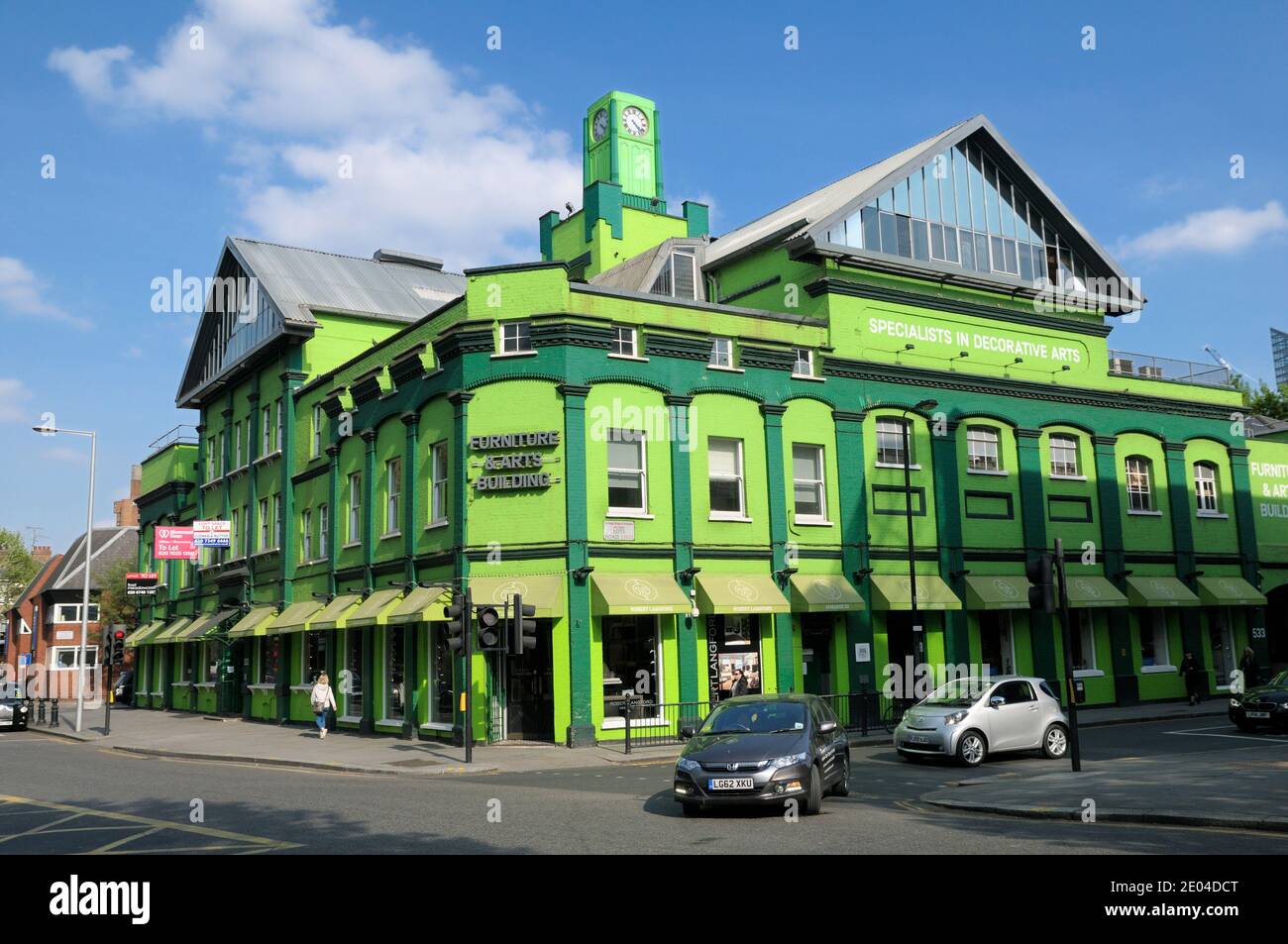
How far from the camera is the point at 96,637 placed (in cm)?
6644

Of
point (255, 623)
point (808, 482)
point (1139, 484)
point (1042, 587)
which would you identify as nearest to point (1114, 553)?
point (1139, 484)

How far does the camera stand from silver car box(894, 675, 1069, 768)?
65.7ft

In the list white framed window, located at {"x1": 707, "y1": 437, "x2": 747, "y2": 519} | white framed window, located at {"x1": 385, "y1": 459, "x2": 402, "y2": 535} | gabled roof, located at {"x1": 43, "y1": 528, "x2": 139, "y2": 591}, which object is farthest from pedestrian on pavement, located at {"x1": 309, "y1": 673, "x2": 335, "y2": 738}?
gabled roof, located at {"x1": 43, "y1": 528, "x2": 139, "y2": 591}

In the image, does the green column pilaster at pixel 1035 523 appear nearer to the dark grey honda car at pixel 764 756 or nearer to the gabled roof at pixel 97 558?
the dark grey honda car at pixel 764 756

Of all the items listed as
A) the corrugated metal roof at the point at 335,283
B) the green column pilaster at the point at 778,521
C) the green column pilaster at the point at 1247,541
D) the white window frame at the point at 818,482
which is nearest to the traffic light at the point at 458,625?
the green column pilaster at the point at 778,521

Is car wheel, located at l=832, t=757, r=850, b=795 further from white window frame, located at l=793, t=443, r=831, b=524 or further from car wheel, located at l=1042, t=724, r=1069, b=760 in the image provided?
white window frame, located at l=793, t=443, r=831, b=524

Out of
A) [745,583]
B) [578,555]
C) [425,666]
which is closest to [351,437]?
[425,666]

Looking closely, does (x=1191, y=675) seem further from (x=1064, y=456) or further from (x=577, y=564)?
(x=577, y=564)

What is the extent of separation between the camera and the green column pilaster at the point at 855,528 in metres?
28.8

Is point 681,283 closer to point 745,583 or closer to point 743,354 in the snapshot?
point 743,354

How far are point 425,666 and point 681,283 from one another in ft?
51.2

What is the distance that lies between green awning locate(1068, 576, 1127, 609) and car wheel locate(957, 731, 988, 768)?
1319cm

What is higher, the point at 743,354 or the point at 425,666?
the point at 743,354

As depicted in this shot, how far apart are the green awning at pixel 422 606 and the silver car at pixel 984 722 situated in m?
10.8
